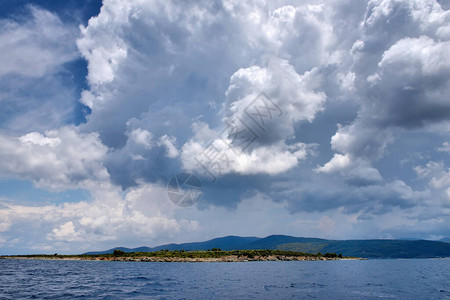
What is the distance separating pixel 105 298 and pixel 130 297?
175 inches

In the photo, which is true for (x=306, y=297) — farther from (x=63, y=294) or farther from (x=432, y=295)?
(x=63, y=294)

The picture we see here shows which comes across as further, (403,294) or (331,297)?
(403,294)

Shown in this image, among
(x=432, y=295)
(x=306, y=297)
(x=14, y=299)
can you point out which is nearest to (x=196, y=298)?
(x=306, y=297)

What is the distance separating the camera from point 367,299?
53656 mm

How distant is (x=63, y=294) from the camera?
186 feet

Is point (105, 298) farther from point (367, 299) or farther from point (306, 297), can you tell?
point (367, 299)

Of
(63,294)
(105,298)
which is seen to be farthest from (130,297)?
(63,294)

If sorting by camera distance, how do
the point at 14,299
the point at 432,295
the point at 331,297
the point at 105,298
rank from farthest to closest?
the point at 432,295 → the point at 331,297 → the point at 105,298 → the point at 14,299

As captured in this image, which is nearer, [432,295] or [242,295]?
[242,295]

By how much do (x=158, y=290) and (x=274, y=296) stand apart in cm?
2607

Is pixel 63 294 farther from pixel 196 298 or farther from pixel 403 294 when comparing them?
pixel 403 294

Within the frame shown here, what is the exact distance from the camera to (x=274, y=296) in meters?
55.3

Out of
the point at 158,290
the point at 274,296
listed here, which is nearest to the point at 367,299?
the point at 274,296

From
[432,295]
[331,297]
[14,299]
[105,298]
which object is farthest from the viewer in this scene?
[432,295]
